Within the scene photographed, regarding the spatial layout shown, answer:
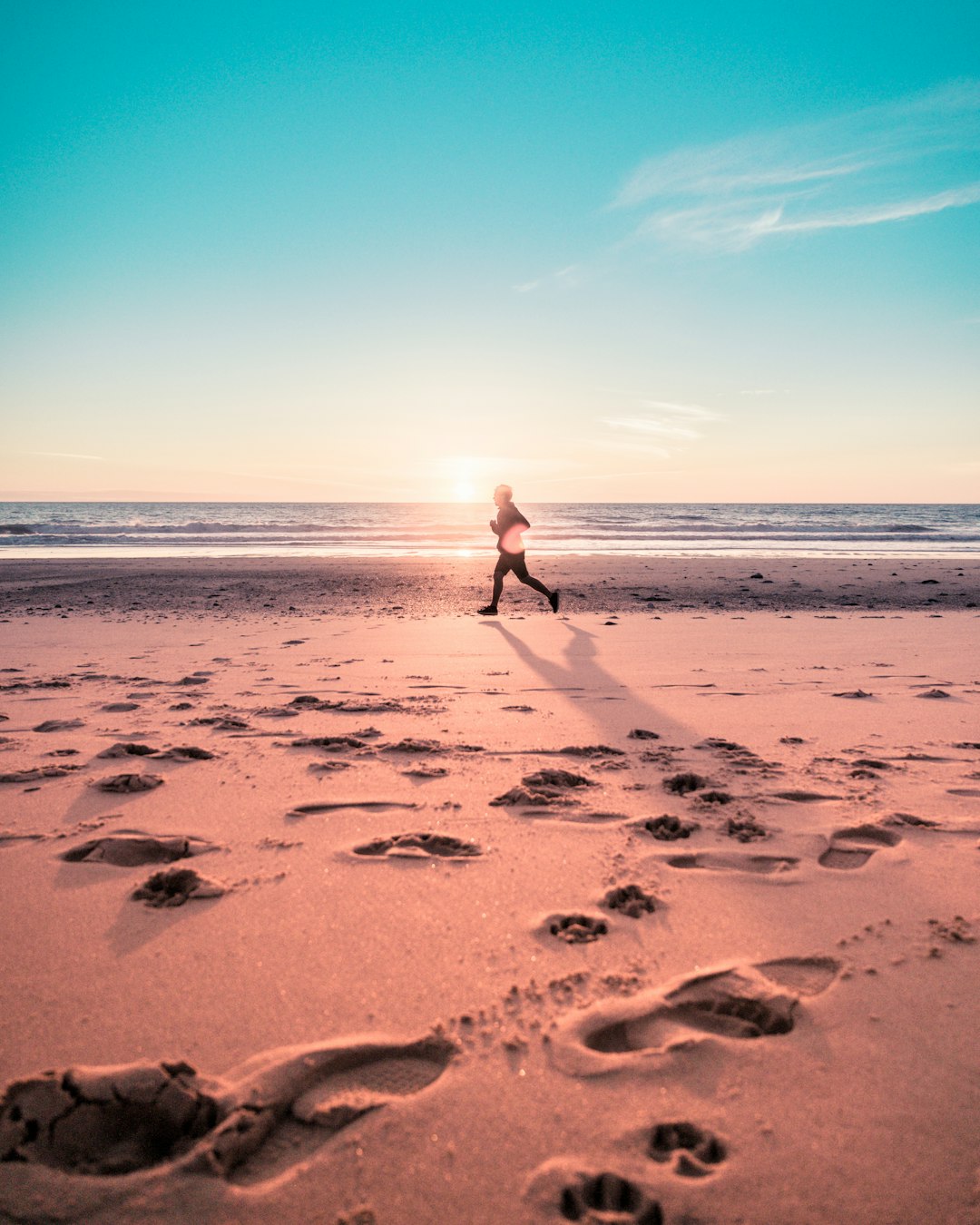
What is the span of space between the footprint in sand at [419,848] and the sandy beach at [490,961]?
14mm

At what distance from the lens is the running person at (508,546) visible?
8.90m

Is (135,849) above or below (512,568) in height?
below

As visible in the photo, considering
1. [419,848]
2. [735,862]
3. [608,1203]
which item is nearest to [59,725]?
[419,848]

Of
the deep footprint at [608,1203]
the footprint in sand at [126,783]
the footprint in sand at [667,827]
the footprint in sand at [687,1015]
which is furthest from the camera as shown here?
the footprint in sand at [126,783]

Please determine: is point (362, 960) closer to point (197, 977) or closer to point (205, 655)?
point (197, 977)

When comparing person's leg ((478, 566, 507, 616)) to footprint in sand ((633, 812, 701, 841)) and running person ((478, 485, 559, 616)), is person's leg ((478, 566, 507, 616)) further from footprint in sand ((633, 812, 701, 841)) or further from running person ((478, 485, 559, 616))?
footprint in sand ((633, 812, 701, 841))

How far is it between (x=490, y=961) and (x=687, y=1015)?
20.0 inches

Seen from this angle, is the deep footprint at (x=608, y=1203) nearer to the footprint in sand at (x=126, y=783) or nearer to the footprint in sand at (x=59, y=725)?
the footprint in sand at (x=126, y=783)

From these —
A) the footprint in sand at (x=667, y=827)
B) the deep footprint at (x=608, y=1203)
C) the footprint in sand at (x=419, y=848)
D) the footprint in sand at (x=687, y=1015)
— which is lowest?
the deep footprint at (x=608, y=1203)

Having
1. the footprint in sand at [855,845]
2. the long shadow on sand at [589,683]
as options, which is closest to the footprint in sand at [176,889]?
the footprint in sand at [855,845]

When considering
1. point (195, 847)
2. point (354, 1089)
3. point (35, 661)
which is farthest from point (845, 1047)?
point (35, 661)

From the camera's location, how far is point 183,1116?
137cm

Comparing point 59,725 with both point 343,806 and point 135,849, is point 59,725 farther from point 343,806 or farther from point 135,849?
point 343,806

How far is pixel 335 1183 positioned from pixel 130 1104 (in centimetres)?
47
